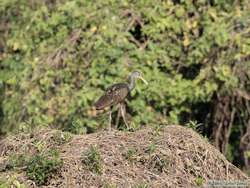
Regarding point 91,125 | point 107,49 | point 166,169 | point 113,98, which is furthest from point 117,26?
point 166,169

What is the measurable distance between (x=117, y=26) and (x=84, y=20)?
546mm

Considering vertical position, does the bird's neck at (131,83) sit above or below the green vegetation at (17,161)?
above

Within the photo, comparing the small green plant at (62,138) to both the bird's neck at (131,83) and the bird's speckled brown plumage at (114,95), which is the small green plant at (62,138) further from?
the bird's neck at (131,83)

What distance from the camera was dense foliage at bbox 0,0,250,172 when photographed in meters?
12.3

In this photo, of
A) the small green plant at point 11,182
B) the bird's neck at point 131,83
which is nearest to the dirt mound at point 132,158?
the small green plant at point 11,182

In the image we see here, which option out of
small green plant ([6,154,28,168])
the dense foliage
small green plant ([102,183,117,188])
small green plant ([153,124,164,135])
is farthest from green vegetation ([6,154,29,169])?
the dense foliage

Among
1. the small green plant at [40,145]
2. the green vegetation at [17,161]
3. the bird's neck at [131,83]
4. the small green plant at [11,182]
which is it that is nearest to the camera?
the small green plant at [11,182]

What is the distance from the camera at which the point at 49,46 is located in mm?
13070

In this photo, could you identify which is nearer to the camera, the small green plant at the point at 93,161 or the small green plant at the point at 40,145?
the small green plant at the point at 93,161

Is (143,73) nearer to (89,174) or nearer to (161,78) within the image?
(161,78)

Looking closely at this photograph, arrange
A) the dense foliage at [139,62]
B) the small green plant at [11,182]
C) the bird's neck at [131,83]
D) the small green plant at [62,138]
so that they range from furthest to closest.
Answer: the dense foliage at [139,62], the bird's neck at [131,83], the small green plant at [62,138], the small green plant at [11,182]

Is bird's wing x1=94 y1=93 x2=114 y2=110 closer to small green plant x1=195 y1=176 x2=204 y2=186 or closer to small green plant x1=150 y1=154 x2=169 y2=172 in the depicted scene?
small green plant x1=150 y1=154 x2=169 y2=172

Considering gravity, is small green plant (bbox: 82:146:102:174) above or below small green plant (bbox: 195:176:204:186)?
above

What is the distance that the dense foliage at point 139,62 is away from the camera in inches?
486
